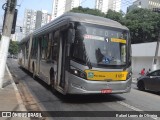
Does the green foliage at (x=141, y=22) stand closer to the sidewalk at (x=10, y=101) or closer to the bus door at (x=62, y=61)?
the bus door at (x=62, y=61)

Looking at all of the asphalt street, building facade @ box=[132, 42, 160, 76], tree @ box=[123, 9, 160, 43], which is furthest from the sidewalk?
tree @ box=[123, 9, 160, 43]

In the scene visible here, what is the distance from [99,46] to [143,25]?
45.5m

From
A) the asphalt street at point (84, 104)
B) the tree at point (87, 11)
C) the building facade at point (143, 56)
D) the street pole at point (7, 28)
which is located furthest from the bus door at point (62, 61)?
the tree at point (87, 11)

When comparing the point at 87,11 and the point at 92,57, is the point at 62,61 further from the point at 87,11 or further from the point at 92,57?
the point at 87,11

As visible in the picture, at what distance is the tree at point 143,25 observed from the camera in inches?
2181

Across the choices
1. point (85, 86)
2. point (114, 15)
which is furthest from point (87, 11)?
point (85, 86)

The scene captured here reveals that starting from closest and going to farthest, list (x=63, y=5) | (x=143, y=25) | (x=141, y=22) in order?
(x=63, y=5)
(x=143, y=25)
(x=141, y=22)

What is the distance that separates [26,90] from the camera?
1473 cm

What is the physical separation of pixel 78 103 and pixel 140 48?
3508 cm

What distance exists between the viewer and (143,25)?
2165 inches

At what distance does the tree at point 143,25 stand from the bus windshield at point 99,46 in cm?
4468

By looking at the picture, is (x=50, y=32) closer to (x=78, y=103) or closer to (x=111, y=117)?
(x=78, y=103)

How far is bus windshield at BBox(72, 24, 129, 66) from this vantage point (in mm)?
10883

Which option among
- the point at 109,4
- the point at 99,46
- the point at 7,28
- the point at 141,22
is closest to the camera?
the point at 99,46
